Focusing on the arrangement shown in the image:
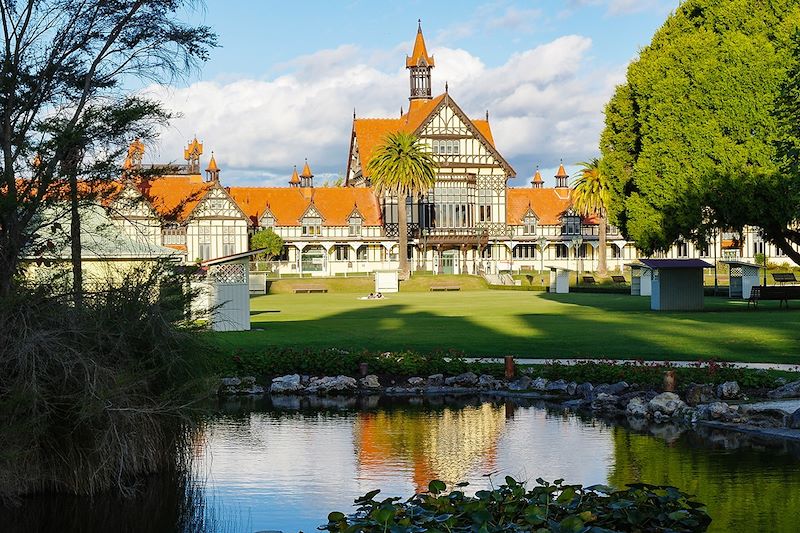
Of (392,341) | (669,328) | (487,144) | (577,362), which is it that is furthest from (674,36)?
(487,144)

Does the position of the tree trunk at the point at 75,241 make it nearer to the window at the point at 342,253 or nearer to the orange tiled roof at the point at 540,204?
the window at the point at 342,253

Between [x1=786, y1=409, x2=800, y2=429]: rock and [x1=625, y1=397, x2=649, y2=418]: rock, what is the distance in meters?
2.47

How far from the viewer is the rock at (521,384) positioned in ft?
70.3

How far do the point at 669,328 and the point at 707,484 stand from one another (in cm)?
1950

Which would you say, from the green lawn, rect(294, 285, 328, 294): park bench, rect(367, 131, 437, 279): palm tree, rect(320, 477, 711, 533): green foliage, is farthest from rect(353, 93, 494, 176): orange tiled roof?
rect(320, 477, 711, 533): green foliage

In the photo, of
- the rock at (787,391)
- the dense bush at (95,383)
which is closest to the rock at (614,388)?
the rock at (787,391)

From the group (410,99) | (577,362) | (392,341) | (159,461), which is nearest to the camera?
(159,461)

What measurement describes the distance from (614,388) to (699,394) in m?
1.57

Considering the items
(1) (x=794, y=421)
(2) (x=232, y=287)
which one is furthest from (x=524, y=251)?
(1) (x=794, y=421)

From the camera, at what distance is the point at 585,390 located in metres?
20.6

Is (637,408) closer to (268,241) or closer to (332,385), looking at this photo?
(332,385)

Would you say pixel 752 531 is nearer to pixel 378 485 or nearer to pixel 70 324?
pixel 378 485

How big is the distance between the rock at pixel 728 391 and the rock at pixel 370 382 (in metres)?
6.65

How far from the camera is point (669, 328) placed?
32500mm
